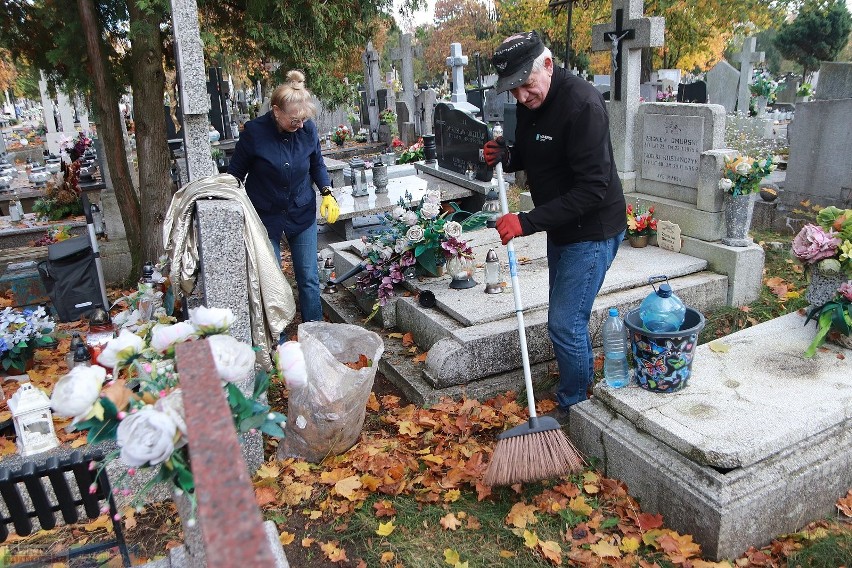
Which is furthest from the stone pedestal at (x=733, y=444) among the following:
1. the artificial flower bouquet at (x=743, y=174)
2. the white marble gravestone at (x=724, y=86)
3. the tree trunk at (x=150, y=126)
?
the white marble gravestone at (x=724, y=86)

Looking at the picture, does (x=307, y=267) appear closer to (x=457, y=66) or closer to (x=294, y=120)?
(x=294, y=120)

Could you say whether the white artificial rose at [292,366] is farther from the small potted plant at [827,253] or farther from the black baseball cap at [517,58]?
the small potted plant at [827,253]

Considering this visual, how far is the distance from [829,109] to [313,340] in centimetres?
664

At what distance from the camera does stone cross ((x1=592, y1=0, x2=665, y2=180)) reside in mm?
5898

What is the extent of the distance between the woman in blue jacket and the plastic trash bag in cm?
121

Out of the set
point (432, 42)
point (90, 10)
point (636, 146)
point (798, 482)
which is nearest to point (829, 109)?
point (636, 146)

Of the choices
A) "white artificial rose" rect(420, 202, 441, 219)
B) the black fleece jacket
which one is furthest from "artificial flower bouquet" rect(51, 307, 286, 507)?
"white artificial rose" rect(420, 202, 441, 219)

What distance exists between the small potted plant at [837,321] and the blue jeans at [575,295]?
3.89ft

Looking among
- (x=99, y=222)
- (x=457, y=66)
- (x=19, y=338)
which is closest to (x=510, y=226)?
(x=19, y=338)

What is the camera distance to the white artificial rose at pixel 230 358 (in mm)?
1616

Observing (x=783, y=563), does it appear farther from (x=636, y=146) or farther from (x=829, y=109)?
(x=829, y=109)

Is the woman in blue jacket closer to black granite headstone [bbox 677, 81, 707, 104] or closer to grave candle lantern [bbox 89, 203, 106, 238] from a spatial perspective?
grave candle lantern [bbox 89, 203, 106, 238]

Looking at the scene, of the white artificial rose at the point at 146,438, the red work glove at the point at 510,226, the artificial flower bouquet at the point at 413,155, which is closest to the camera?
the white artificial rose at the point at 146,438

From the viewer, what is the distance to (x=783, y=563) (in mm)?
2715
